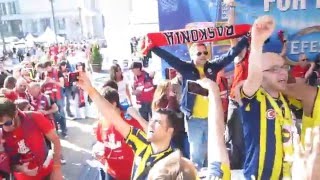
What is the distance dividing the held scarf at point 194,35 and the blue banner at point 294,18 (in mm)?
1774

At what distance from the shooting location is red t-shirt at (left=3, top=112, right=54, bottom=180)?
12.3 ft

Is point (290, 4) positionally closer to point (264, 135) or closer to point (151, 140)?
point (264, 135)

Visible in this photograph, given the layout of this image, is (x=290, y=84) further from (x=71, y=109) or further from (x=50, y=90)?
(x=71, y=109)

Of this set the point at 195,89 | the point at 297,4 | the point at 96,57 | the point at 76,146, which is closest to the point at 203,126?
the point at 195,89

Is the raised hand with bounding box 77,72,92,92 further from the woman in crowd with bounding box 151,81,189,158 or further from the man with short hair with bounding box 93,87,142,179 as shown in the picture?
the woman in crowd with bounding box 151,81,189,158

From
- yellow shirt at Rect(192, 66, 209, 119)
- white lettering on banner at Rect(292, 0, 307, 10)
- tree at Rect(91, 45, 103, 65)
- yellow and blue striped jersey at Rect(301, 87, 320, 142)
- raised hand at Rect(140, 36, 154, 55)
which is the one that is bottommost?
tree at Rect(91, 45, 103, 65)

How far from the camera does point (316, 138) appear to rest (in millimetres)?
1521

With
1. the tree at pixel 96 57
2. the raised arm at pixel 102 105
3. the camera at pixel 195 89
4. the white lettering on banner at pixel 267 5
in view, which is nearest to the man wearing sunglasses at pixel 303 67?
the white lettering on banner at pixel 267 5

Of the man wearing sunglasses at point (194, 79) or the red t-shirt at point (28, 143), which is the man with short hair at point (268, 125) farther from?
the red t-shirt at point (28, 143)

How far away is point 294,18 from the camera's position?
538 cm

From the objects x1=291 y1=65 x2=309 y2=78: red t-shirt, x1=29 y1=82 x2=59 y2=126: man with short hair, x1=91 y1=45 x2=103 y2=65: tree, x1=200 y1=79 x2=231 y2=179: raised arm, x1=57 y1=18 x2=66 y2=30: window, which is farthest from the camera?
x1=57 y1=18 x2=66 y2=30: window

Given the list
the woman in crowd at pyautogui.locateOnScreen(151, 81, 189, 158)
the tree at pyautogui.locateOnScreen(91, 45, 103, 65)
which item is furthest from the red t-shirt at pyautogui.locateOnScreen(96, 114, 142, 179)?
the tree at pyautogui.locateOnScreen(91, 45, 103, 65)

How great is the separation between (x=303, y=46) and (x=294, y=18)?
37 cm

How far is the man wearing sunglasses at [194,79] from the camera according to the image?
4.19 m
